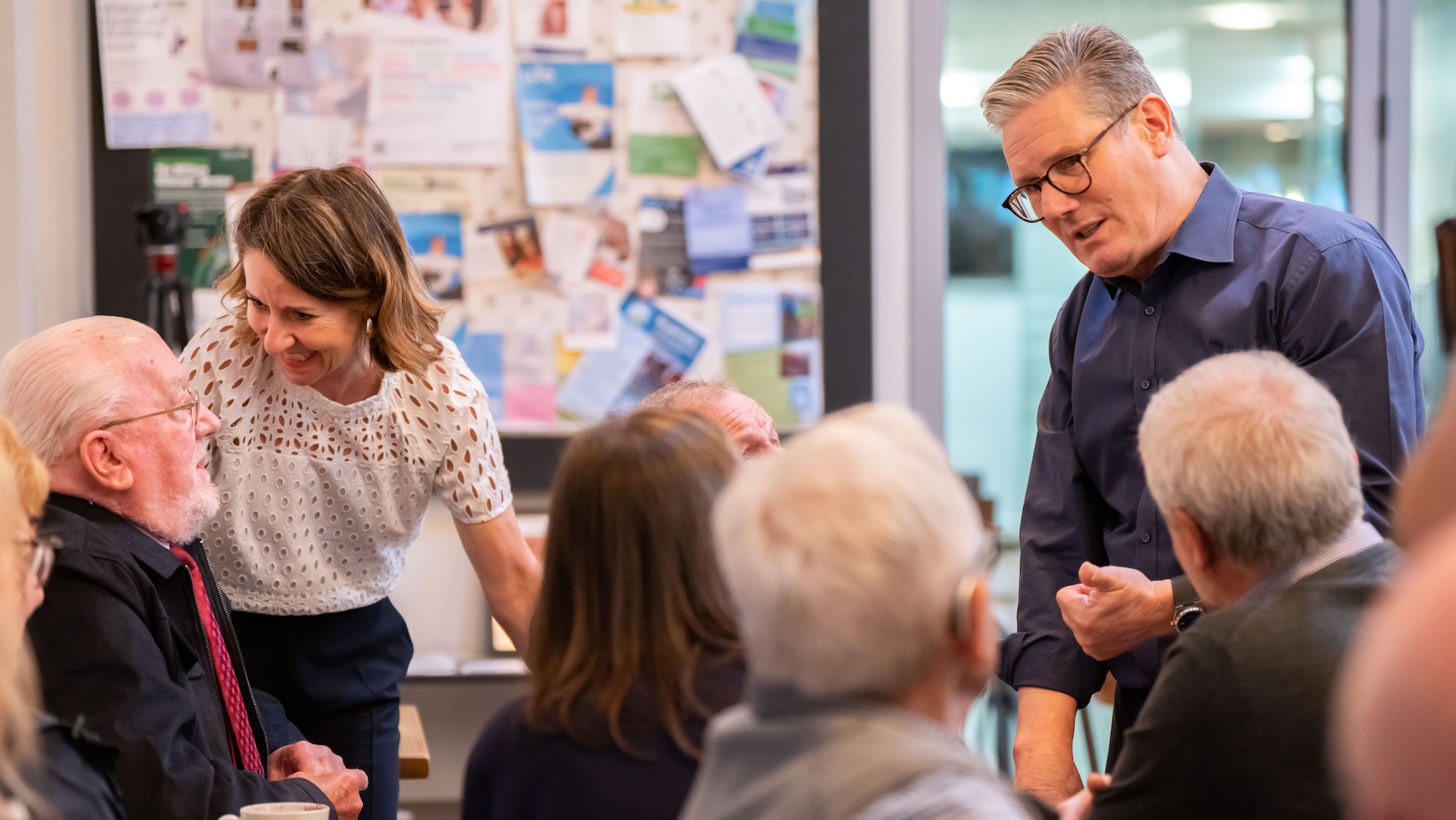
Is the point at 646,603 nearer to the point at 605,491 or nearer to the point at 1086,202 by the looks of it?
the point at 605,491

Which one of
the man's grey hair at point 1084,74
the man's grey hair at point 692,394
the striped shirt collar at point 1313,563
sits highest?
the man's grey hair at point 1084,74

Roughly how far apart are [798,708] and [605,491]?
1.13 ft

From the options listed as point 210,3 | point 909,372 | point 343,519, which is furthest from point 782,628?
Result: point 210,3

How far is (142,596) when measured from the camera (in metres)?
1.71

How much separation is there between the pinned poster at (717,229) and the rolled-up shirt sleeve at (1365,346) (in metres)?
1.87

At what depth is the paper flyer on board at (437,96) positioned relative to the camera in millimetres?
3473

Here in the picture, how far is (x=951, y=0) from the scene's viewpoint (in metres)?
3.83

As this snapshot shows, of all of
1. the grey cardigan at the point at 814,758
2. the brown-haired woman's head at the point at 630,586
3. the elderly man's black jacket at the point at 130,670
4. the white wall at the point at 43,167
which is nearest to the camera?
the grey cardigan at the point at 814,758

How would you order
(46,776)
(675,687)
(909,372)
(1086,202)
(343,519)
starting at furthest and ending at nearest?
1. (909,372)
2. (343,519)
3. (1086,202)
4. (46,776)
5. (675,687)

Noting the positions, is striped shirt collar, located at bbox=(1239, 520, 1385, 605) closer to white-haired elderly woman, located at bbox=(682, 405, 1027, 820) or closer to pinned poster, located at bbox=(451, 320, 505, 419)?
white-haired elderly woman, located at bbox=(682, 405, 1027, 820)

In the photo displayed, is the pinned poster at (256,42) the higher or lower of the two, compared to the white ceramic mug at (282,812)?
higher

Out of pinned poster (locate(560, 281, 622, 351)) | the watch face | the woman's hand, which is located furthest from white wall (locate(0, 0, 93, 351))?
the watch face

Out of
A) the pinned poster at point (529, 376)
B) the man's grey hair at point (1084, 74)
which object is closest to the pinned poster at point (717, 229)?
the pinned poster at point (529, 376)

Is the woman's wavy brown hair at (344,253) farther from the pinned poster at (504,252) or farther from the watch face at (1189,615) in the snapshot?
the pinned poster at (504,252)
